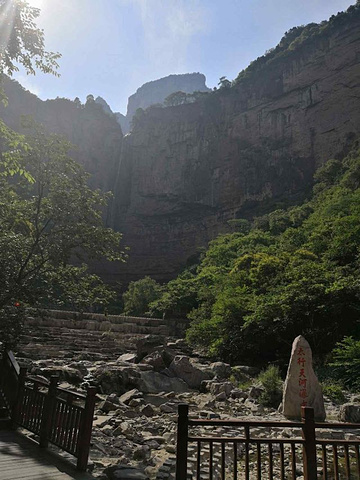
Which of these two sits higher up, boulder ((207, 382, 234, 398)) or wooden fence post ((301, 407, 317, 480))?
wooden fence post ((301, 407, 317, 480))

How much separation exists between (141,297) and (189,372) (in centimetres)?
2131

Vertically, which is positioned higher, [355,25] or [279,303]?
[355,25]

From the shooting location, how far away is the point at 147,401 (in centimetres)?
984

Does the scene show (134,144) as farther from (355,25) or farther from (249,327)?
(249,327)

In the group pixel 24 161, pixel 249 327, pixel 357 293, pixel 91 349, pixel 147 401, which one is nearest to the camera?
pixel 24 161

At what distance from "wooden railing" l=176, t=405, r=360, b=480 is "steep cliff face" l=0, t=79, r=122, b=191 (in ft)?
169

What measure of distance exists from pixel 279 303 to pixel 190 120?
47520mm

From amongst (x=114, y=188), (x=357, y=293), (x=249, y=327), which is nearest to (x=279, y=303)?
(x=249, y=327)

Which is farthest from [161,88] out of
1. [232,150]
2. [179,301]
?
[179,301]

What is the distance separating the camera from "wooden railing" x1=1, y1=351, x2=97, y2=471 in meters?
3.81

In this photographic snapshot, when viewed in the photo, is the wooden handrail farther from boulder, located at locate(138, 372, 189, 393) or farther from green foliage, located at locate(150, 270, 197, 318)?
A: green foliage, located at locate(150, 270, 197, 318)

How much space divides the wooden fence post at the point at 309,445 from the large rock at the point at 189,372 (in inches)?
376

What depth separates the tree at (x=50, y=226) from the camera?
5938mm

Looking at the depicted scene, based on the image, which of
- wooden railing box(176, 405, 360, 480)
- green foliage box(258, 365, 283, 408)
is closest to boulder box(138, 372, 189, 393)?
green foliage box(258, 365, 283, 408)
